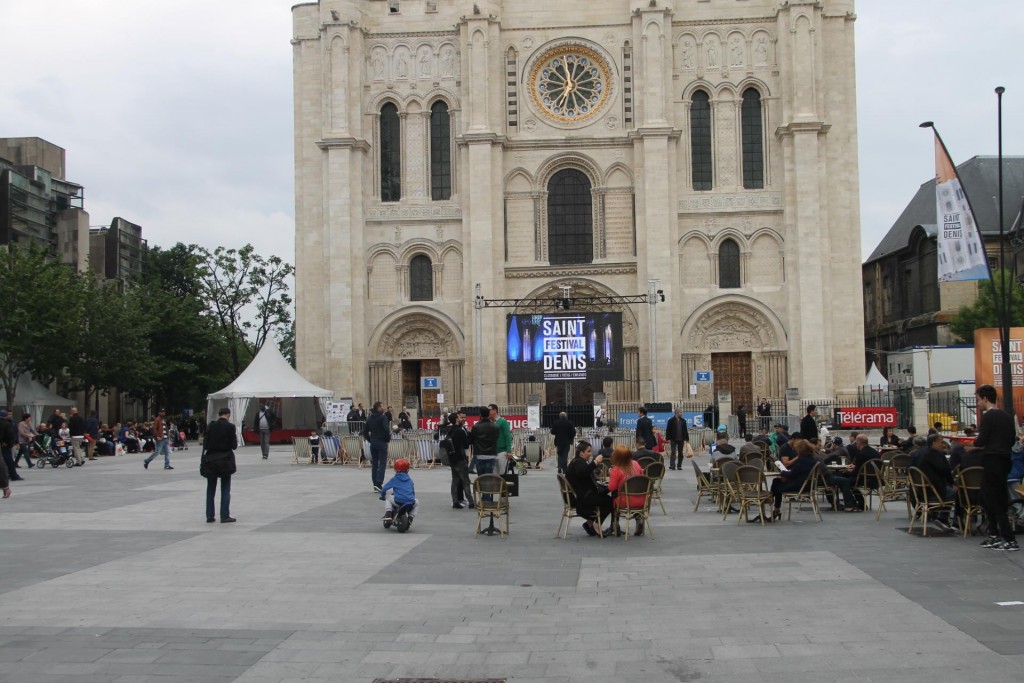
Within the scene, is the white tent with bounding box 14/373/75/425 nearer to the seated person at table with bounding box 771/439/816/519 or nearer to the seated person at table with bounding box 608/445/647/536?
the seated person at table with bounding box 608/445/647/536

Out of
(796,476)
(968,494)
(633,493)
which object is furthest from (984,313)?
(633,493)

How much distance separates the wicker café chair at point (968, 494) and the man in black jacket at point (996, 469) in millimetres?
610

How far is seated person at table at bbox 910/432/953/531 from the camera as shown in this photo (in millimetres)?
13242

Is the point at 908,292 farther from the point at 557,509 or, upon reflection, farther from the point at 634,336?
the point at 557,509

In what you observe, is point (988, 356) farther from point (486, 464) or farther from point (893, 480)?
point (486, 464)

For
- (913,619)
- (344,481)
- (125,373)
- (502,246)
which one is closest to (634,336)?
(502,246)

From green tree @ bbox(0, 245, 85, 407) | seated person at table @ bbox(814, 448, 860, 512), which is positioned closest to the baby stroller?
green tree @ bbox(0, 245, 85, 407)

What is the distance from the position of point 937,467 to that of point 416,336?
3286 cm

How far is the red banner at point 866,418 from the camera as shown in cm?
3453

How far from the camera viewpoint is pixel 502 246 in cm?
4406

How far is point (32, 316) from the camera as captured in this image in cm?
3844

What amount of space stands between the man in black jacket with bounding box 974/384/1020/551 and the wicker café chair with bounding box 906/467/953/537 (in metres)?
1.05

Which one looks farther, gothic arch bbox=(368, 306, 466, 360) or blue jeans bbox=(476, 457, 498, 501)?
gothic arch bbox=(368, 306, 466, 360)

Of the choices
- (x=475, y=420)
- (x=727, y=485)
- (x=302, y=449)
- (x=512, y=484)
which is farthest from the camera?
(x=475, y=420)
